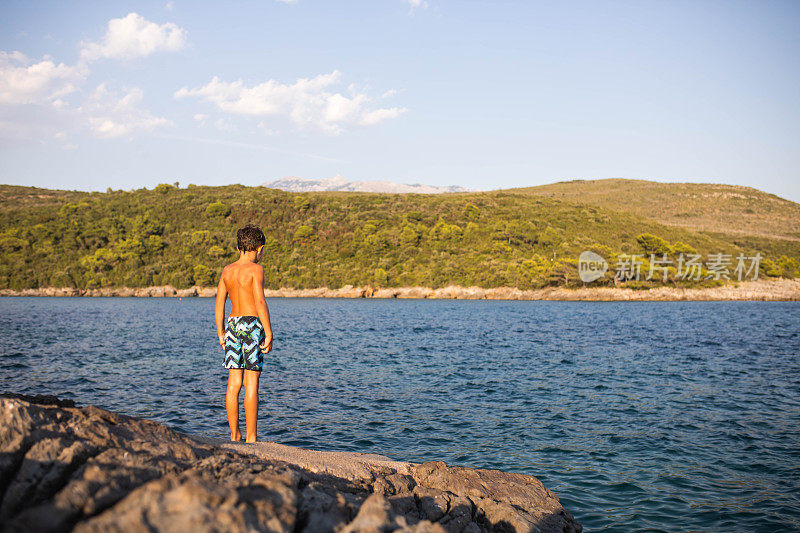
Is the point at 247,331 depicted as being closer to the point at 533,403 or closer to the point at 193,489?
the point at 193,489

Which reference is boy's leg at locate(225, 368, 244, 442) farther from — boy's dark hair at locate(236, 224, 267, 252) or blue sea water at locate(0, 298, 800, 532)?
blue sea water at locate(0, 298, 800, 532)

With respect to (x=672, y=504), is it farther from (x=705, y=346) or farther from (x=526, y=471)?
(x=705, y=346)

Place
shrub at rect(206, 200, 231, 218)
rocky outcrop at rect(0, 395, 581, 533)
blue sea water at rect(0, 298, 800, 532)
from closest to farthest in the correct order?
rocky outcrop at rect(0, 395, 581, 533), blue sea water at rect(0, 298, 800, 532), shrub at rect(206, 200, 231, 218)

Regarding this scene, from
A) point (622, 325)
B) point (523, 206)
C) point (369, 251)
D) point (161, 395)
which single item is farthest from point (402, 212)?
point (161, 395)

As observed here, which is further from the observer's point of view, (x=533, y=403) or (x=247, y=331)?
(x=533, y=403)

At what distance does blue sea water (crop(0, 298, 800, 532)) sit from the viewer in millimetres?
7852

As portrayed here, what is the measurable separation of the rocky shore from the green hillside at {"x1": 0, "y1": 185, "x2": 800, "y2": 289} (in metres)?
1.25

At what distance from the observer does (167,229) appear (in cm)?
8712

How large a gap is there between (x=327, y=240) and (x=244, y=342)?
8162 centimetres

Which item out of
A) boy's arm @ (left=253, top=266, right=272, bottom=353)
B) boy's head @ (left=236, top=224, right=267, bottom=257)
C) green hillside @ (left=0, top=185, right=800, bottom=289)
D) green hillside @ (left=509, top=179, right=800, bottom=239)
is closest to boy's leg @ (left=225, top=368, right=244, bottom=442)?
boy's arm @ (left=253, top=266, right=272, bottom=353)

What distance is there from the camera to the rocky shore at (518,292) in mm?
72812

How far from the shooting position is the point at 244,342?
6.52 meters

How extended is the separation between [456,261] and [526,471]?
7145 cm

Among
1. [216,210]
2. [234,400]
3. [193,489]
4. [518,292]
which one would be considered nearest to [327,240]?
[216,210]
